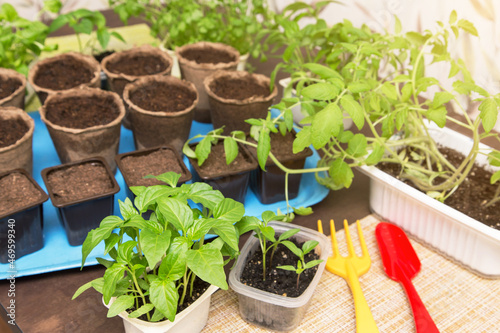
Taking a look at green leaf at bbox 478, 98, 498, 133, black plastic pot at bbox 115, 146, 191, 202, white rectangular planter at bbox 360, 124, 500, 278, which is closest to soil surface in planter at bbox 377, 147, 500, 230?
white rectangular planter at bbox 360, 124, 500, 278

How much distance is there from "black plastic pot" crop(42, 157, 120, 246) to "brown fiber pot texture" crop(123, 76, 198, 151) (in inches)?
10.9

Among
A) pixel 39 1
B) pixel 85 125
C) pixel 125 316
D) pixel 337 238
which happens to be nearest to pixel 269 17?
pixel 85 125

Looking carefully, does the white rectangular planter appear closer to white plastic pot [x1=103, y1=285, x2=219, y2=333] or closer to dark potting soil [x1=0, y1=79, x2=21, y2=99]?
white plastic pot [x1=103, y1=285, x2=219, y2=333]

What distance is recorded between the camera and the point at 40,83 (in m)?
1.55

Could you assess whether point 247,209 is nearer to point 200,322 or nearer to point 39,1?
point 200,322

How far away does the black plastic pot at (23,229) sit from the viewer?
1.07 meters

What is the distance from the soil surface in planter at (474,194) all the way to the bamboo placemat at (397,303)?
12 cm

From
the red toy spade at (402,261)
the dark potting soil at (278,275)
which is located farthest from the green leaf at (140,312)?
the red toy spade at (402,261)

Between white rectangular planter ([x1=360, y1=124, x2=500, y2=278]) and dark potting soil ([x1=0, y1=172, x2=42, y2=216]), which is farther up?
white rectangular planter ([x1=360, y1=124, x2=500, y2=278])

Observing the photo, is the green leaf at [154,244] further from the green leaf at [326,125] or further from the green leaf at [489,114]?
the green leaf at [489,114]

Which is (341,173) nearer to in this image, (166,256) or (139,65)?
(166,256)

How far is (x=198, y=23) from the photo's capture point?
1730 millimetres

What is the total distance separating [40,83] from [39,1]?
1225 mm

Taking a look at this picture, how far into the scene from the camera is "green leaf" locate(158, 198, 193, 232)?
84 centimetres
